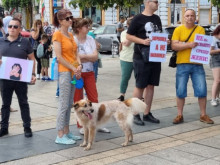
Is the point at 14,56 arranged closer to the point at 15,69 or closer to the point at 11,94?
the point at 15,69

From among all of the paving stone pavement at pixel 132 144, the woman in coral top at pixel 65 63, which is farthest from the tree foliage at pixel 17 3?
the woman in coral top at pixel 65 63

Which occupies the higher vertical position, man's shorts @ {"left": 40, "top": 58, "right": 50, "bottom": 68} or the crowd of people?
the crowd of people

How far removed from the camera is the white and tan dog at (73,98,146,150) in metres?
5.95

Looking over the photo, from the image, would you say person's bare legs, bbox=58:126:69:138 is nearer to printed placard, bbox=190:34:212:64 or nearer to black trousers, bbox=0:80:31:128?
black trousers, bbox=0:80:31:128

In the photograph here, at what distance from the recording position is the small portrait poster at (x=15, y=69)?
6.35 m

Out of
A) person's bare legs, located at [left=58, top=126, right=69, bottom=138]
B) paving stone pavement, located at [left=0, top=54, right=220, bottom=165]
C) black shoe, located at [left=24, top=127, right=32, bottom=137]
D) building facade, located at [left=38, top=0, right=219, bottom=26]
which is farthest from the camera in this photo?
building facade, located at [left=38, top=0, right=219, bottom=26]

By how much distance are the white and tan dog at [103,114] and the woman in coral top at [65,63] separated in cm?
28

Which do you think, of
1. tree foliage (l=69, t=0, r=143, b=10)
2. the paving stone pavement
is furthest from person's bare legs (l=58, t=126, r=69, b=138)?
tree foliage (l=69, t=0, r=143, b=10)

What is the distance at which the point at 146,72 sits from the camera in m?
7.30

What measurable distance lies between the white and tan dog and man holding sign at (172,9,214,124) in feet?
4.85

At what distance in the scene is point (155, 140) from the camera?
254 inches

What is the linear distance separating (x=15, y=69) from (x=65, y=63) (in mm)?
856

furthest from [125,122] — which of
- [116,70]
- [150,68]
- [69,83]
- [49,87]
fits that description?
[116,70]

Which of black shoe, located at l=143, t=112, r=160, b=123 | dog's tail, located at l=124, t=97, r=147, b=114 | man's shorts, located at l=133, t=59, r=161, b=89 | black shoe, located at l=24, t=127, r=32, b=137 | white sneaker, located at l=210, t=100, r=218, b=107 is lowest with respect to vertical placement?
white sneaker, located at l=210, t=100, r=218, b=107
